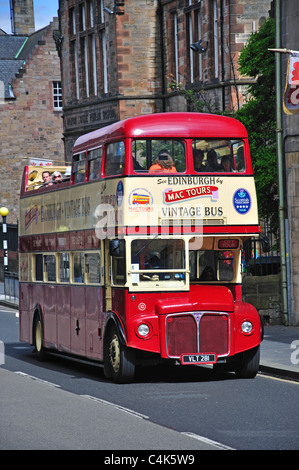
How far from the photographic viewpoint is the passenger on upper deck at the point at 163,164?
16.6 metres

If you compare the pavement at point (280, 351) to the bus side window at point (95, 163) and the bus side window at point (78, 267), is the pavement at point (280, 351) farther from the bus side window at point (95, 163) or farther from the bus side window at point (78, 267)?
the bus side window at point (95, 163)

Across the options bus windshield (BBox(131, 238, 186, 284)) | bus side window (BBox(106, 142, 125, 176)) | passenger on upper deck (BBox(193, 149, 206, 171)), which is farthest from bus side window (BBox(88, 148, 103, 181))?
bus windshield (BBox(131, 238, 186, 284))

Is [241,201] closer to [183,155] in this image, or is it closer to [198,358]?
[183,155]

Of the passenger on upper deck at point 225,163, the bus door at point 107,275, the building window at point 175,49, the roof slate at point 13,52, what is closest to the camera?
the passenger on upper deck at point 225,163

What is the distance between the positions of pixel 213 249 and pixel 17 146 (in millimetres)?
52815

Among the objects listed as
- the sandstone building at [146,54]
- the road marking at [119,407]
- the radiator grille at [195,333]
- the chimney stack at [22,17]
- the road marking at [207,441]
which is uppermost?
the chimney stack at [22,17]

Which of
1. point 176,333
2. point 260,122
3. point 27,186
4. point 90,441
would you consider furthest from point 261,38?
point 90,441

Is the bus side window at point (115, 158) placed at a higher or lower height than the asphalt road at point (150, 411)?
higher

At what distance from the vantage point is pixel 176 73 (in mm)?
37656

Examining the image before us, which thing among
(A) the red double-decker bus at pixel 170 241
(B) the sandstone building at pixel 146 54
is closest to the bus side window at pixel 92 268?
(A) the red double-decker bus at pixel 170 241

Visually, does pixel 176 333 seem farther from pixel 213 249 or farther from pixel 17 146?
pixel 17 146

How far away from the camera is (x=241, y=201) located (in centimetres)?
1683

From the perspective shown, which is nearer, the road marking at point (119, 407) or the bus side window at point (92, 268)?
the road marking at point (119, 407)

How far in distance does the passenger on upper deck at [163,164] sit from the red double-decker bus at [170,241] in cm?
2
